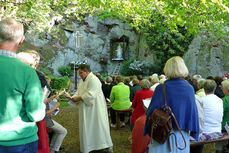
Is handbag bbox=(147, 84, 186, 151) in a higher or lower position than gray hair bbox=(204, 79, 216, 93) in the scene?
lower

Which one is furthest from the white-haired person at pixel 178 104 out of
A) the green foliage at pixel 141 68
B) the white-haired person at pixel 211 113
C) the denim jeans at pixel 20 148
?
the green foliage at pixel 141 68

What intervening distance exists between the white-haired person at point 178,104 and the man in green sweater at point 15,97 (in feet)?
4.82

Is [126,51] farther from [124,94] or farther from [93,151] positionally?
[93,151]

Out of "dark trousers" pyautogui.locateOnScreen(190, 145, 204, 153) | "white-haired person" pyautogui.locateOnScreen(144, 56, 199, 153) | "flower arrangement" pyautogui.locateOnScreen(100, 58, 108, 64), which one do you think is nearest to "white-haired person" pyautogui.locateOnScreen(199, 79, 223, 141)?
"dark trousers" pyautogui.locateOnScreen(190, 145, 204, 153)

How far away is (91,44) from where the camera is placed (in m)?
23.4

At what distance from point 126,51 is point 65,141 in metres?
19.6

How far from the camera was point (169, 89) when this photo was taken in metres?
2.50

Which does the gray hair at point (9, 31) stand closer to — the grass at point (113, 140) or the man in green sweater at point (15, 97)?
the man in green sweater at point (15, 97)

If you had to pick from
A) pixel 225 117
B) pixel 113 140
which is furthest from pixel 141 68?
pixel 225 117

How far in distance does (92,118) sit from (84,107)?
0.30 m

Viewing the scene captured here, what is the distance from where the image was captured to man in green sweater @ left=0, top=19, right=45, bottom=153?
5.15 feet

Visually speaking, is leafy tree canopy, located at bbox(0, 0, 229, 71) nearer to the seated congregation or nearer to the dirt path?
the seated congregation

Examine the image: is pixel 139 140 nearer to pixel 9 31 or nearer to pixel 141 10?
pixel 9 31

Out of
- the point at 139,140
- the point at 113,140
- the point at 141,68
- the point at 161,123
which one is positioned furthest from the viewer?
the point at 141,68
